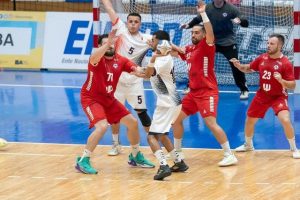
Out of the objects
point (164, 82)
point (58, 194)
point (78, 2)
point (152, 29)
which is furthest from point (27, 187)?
point (78, 2)

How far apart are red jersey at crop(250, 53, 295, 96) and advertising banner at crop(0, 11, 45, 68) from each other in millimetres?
10071

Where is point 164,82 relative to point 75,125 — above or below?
above

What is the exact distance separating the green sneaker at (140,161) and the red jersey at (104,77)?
96 cm

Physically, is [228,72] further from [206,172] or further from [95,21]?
[206,172]

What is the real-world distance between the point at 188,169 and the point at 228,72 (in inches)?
314

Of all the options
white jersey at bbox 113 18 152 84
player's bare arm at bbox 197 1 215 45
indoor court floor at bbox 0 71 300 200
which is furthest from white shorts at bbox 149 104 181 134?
Answer: white jersey at bbox 113 18 152 84

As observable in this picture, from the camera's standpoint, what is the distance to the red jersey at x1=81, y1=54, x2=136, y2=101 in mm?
11312

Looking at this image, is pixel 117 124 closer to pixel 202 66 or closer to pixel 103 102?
pixel 103 102

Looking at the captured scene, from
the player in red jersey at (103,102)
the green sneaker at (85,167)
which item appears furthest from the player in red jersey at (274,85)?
the green sneaker at (85,167)

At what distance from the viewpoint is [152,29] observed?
63.4ft

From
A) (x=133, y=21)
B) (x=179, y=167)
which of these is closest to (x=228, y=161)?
(x=179, y=167)

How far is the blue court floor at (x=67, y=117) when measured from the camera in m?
13.6

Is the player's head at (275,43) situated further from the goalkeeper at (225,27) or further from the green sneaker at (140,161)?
the goalkeeper at (225,27)

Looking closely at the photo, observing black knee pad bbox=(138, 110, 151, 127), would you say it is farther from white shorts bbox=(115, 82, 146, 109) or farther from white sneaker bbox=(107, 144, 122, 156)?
white sneaker bbox=(107, 144, 122, 156)
